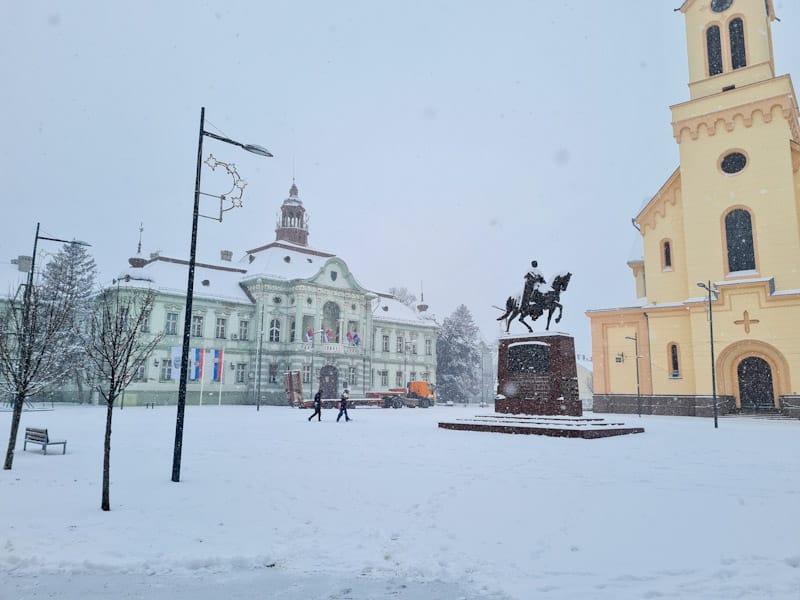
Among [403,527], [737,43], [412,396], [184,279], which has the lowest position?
[403,527]

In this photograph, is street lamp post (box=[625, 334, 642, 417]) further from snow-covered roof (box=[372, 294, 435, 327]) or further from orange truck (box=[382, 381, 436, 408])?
snow-covered roof (box=[372, 294, 435, 327])

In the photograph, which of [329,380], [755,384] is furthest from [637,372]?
[329,380]

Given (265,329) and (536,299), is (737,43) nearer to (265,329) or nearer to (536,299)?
(536,299)

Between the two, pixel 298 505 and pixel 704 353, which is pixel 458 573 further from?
pixel 704 353

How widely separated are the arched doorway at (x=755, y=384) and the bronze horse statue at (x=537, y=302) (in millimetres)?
16272

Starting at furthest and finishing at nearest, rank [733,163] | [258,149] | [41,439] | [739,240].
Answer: [733,163] < [739,240] < [41,439] < [258,149]

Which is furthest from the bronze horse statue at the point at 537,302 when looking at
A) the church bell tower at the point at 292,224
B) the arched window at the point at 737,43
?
the church bell tower at the point at 292,224

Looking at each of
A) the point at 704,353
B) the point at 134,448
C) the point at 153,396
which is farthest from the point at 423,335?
the point at 134,448

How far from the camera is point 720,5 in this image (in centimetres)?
3609

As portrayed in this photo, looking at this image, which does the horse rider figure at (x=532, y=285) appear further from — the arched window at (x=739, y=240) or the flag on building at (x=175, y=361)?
the flag on building at (x=175, y=361)

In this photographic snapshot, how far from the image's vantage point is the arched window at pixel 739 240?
33094mm

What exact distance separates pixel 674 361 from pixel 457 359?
41.8 m

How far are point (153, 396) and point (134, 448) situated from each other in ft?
108

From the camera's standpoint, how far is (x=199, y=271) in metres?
52.6
